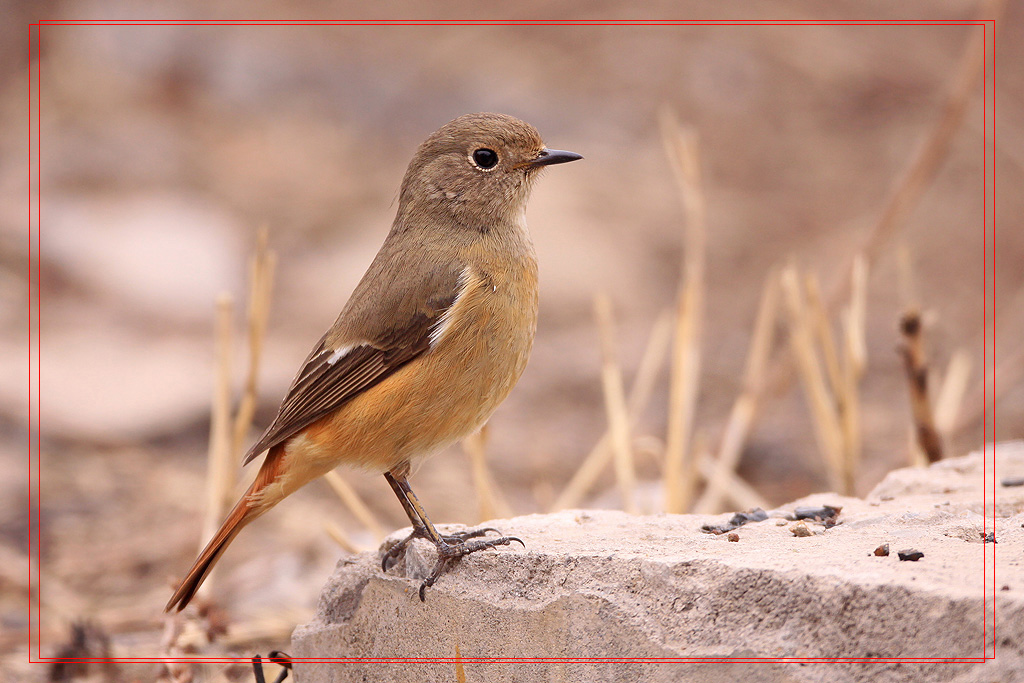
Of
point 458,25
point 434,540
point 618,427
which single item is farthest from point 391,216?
point 434,540

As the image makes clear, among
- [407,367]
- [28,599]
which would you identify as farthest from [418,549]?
[28,599]

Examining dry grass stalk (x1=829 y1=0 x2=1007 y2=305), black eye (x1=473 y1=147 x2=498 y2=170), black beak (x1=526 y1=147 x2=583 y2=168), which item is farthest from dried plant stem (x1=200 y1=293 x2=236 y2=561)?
dry grass stalk (x1=829 y1=0 x2=1007 y2=305)

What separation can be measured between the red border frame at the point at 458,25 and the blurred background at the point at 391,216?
Result: 0.07m

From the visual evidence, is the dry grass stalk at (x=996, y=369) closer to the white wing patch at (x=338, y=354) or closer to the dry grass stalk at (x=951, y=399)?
the dry grass stalk at (x=951, y=399)

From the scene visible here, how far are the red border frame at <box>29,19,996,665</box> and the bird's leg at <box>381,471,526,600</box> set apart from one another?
251 mm

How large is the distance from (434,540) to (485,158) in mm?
1323

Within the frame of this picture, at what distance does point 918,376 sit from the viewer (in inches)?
162

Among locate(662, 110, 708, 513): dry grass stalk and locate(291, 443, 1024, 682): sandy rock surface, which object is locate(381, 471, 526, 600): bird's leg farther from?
locate(662, 110, 708, 513): dry grass stalk

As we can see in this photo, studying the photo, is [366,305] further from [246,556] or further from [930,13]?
[930,13]

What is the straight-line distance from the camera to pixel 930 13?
10031 millimetres

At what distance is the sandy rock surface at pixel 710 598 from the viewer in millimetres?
2227

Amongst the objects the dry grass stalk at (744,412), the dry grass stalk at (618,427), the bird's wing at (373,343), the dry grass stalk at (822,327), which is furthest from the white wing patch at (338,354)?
the dry grass stalk at (744,412)

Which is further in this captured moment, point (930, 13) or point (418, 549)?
point (930, 13)

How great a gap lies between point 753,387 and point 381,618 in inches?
92.7
